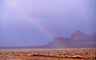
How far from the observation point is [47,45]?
82.4 meters

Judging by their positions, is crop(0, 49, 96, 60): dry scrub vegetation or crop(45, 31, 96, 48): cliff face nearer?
crop(0, 49, 96, 60): dry scrub vegetation

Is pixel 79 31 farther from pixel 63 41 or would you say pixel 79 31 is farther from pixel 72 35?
pixel 63 41

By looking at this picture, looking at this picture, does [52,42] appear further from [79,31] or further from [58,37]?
[79,31]

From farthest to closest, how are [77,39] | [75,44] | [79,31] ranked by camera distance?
[79,31], [77,39], [75,44]

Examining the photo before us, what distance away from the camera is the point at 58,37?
272 ft

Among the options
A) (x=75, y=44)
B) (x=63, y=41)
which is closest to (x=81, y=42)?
(x=75, y=44)

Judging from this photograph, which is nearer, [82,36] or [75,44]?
[75,44]

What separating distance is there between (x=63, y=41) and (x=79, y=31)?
8.88 metres

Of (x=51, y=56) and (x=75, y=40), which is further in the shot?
(x=75, y=40)

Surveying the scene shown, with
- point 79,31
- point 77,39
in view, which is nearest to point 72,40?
point 77,39

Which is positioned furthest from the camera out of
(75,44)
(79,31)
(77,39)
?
(79,31)

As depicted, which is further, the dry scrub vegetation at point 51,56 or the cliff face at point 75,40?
the cliff face at point 75,40

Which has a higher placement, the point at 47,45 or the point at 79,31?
the point at 79,31

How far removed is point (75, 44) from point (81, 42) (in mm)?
3277
